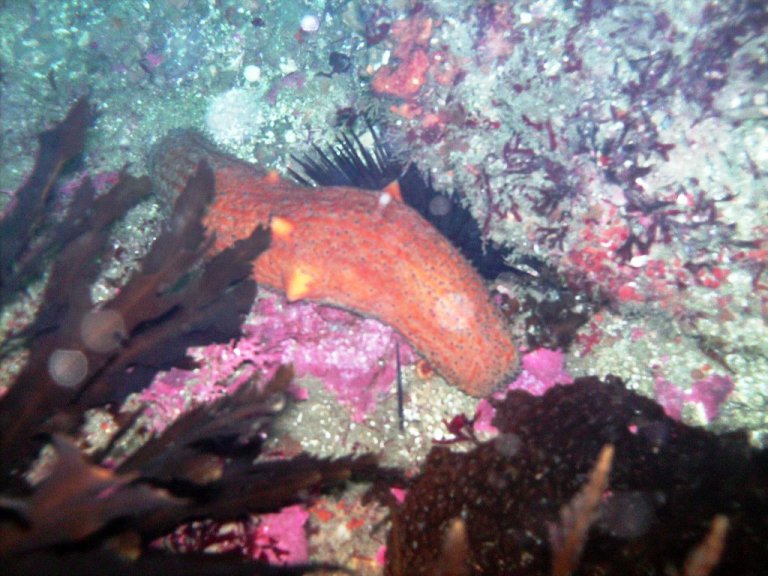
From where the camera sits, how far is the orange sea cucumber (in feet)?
10.3

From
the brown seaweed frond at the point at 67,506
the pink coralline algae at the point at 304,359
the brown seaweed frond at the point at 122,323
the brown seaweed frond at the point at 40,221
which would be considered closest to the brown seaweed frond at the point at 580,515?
the pink coralline algae at the point at 304,359

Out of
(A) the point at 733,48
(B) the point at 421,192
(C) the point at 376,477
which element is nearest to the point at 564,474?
(C) the point at 376,477

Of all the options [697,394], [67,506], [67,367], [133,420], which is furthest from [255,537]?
[697,394]

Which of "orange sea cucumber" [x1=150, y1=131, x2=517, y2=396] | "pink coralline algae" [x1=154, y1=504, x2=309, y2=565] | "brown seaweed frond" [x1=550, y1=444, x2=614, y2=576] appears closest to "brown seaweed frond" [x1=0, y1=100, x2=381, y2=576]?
"pink coralline algae" [x1=154, y1=504, x2=309, y2=565]

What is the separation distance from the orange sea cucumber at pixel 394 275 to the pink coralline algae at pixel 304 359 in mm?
330

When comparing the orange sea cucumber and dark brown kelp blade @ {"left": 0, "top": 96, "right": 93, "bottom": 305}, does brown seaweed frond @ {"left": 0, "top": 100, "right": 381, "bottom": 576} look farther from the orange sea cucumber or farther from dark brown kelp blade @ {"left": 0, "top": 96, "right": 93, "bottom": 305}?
the orange sea cucumber

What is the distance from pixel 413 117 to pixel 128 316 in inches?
125

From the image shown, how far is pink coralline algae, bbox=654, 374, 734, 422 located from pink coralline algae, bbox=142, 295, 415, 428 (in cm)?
212

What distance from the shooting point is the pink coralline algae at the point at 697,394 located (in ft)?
12.4

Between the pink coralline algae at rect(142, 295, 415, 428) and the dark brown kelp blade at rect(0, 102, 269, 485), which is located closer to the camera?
the dark brown kelp blade at rect(0, 102, 269, 485)

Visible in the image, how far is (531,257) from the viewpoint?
13.4 ft

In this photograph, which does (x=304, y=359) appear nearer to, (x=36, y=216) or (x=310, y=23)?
(x=36, y=216)

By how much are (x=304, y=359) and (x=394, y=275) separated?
101cm

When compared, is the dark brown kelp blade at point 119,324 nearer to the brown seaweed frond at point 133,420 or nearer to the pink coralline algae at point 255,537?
the brown seaweed frond at point 133,420
